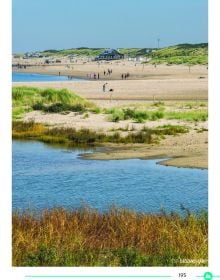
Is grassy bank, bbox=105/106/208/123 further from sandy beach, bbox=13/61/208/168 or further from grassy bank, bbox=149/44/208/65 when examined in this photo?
grassy bank, bbox=149/44/208/65

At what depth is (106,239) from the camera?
733cm

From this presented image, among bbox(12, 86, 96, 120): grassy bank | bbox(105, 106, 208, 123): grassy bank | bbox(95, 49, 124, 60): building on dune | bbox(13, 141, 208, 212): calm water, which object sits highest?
bbox(95, 49, 124, 60): building on dune

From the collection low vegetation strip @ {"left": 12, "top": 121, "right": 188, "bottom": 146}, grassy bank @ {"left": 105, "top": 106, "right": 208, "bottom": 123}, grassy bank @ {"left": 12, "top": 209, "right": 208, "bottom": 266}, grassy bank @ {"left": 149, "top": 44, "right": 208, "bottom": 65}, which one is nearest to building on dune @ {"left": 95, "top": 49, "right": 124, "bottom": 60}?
grassy bank @ {"left": 149, "top": 44, "right": 208, "bottom": 65}

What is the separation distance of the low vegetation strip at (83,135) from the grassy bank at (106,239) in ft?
35.9

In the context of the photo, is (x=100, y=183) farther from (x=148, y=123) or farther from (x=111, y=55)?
(x=111, y=55)

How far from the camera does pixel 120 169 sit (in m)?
15.7

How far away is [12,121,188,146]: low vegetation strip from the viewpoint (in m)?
19.7

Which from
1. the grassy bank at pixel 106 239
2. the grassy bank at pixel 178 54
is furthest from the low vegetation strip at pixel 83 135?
the grassy bank at pixel 178 54

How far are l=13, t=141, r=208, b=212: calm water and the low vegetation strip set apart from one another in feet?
4.88

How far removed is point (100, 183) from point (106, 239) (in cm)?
684

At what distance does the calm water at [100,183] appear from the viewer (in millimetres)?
11852

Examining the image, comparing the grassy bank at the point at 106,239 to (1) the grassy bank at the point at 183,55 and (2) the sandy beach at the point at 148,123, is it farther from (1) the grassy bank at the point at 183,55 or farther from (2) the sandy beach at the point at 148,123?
(1) the grassy bank at the point at 183,55

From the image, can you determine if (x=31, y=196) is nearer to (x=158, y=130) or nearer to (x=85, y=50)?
(x=158, y=130)
